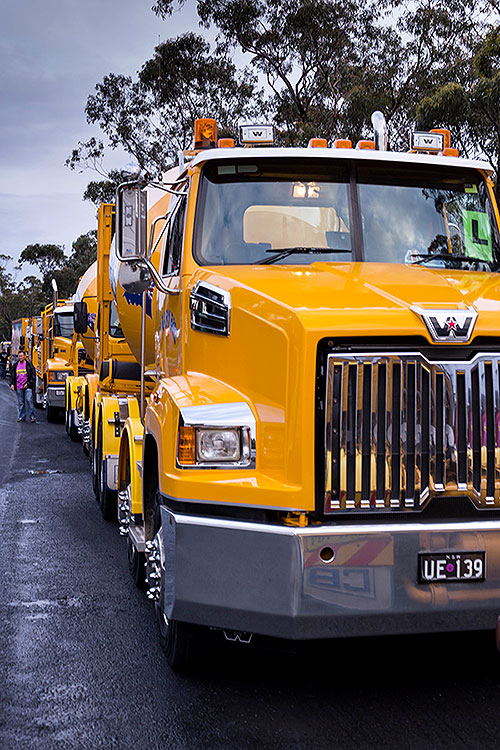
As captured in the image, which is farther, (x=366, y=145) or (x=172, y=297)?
(x=366, y=145)

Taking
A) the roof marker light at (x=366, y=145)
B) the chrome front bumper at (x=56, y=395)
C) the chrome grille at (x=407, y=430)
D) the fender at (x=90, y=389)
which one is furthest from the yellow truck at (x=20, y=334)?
the chrome grille at (x=407, y=430)

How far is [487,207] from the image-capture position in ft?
19.5

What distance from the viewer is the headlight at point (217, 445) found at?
4203 millimetres

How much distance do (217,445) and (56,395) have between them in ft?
67.8

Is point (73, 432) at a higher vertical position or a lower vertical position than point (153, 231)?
lower

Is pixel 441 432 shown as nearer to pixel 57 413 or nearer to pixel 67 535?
pixel 67 535

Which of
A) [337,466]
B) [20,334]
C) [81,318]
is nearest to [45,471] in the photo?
[81,318]

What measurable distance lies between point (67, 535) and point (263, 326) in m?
5.23

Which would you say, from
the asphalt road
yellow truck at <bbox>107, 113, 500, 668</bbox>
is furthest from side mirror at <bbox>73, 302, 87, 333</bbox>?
yellow truck at <bbox>107, 113, 500, 668</bbox>

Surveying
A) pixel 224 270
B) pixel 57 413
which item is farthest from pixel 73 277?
pixel 224 270

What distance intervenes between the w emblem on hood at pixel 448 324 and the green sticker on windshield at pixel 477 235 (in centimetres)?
172

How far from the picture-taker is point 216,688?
4.67 metres

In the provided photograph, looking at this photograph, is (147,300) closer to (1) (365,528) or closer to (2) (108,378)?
(2) (108,378)

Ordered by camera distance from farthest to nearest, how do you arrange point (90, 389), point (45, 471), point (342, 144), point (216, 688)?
point (45, 471) → point (90, 389) → point (342, 144) → point (216, 688)
